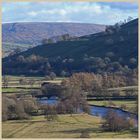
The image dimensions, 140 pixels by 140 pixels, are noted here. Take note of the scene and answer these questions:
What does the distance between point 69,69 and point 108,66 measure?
0.29 metres

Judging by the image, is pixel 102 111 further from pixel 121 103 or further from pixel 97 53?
pixel 97 53

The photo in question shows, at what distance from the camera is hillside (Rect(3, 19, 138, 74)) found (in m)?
4.05

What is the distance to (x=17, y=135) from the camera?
13.1ft

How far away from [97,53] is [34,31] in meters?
0.49

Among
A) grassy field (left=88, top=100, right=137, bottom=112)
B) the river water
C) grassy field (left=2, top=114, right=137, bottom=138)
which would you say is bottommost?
grassy field (left=2, top=114, right=137, bottom=138)

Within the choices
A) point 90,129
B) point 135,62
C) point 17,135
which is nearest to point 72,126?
point 90,129

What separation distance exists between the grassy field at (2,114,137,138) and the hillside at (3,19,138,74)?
0.36m

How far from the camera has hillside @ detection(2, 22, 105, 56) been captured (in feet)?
13.3

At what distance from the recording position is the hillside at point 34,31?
406 cm

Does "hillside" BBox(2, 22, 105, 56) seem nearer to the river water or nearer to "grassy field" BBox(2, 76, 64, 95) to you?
"grassy field" BBox(2, 76, 64, 95)

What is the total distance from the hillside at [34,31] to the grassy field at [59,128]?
0.53 m

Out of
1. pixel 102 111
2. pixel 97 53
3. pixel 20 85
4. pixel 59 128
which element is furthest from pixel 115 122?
pixel 20 85

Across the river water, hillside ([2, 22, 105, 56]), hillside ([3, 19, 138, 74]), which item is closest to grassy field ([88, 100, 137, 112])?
the river water

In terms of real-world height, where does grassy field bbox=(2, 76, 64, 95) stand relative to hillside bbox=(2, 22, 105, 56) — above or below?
below
